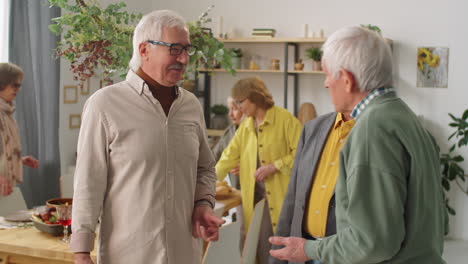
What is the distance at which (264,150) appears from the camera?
4262mm

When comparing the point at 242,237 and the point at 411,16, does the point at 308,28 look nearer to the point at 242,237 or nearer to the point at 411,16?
the point at 411,16

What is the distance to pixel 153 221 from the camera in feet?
6.76

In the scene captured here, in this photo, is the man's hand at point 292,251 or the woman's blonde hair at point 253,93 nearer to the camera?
the man's hand at point 292,251

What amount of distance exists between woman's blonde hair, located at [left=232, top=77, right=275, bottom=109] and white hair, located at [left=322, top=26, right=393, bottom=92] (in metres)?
2.56

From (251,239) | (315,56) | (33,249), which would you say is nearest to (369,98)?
(33,249)

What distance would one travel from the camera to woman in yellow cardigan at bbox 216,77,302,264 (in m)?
4.21

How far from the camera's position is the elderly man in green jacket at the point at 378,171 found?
1.55 meters

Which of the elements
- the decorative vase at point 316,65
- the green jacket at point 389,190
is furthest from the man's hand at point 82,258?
the decorative vase at point 316,65

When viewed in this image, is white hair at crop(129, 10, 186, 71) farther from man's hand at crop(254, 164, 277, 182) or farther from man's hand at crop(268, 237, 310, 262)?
man's hand at crop(254, 164, 277, 182)

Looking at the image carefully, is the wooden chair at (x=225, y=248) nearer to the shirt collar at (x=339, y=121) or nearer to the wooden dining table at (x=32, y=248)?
the wooden dining table at (x=32, y=248)

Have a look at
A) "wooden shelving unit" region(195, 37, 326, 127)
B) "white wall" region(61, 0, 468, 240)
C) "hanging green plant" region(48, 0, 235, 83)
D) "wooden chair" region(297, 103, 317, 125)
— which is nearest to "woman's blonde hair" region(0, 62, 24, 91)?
"hanging green plant" region(48, 0, 235, 83)

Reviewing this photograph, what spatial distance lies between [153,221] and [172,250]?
13 centimetres

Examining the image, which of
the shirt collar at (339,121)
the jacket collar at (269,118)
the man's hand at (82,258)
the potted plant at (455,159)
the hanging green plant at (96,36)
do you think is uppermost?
the hanging green plant at (96,36)

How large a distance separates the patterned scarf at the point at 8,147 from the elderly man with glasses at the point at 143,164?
1.65 meters
